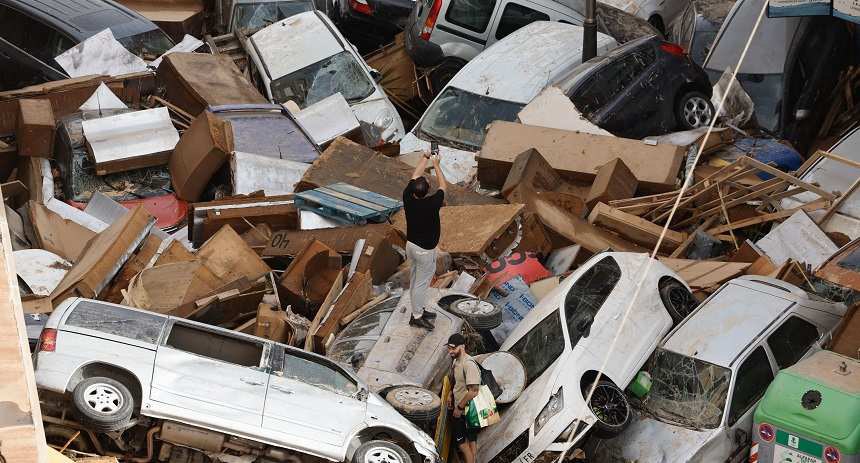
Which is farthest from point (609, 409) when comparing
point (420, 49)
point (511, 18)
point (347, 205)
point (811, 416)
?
point (511, 18)

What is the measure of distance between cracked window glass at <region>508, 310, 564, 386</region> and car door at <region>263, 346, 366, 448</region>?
1534 millimetres

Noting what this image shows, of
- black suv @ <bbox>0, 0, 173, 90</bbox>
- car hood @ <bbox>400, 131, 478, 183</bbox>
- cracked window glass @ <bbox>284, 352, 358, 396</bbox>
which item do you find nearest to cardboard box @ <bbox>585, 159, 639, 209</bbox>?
car hood @ <bbox>400, 131, 478, 183</bbox>

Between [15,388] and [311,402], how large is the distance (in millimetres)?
2528

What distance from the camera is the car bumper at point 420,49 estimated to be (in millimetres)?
16656

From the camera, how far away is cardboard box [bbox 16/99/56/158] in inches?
527

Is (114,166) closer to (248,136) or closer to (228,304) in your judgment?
(248,136)

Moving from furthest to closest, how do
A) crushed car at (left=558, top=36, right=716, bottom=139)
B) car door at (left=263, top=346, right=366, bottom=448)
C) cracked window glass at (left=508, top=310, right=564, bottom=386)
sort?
crushed car at (left=558, top=36, right=716, bottom=139)
cracked window glass at (left=508, top=310, right=564, bottom=386)
car door at (left=263, top=346, right=366, bottom=448)

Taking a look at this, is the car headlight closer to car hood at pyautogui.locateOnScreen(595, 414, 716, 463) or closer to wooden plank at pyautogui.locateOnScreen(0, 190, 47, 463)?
car hood at pyautogui.locateOnScreen(595, 414, 716, 463)

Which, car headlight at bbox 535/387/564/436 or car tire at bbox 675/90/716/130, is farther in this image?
car tire at bbox 675/90/716/130

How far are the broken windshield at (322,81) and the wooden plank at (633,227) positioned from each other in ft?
15.8

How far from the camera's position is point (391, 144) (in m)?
14.4

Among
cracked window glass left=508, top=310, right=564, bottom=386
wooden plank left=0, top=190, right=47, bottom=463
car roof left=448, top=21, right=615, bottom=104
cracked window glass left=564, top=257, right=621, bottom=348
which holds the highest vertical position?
wooden plank left=0, top=190, right=47, bottom=463

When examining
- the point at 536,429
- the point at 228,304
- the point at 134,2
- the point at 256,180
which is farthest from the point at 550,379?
the point at 134,2

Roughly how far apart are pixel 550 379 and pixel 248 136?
230 inches
